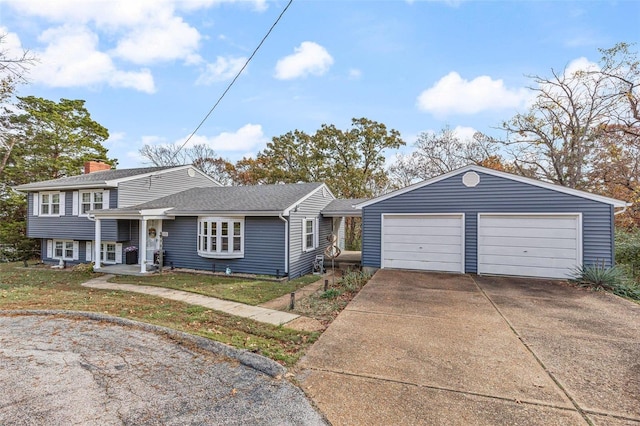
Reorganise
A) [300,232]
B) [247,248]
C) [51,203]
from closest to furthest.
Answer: [247,248]
[300,232]
[51,203]

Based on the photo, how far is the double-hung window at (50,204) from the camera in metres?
13.9

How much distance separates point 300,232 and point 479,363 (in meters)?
8.58

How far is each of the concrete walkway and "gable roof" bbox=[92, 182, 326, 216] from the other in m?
2.91

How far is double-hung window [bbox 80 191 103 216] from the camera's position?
42.4 ft

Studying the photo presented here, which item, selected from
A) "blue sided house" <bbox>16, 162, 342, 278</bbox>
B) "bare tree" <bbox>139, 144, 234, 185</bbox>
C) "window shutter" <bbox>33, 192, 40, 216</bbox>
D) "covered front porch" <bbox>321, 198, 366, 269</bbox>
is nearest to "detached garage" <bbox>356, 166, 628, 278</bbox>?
"covered front porch" <bbox>321, 198, 366, 269</bbox>

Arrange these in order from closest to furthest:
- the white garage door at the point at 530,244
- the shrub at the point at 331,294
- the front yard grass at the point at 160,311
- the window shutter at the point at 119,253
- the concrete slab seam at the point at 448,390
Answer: the concrete slab seam at the point at 448,390, the front yard grass at the point at 160,311, the shrub at the point at 331,294, the white garage door at the point at 530,244, the window shutter at the point at 119,253

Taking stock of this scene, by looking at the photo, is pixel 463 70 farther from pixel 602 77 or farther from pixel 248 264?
pixel 248 264

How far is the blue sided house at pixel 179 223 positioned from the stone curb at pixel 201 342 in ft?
17.4

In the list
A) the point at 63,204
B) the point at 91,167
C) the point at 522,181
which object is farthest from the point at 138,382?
the point at 91,167

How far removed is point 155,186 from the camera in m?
14.3

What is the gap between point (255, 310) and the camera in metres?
6.65

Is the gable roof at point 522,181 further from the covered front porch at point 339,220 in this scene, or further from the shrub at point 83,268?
the shrub at point 83,268

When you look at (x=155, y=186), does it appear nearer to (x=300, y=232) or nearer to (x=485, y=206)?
(x=300, y=232)

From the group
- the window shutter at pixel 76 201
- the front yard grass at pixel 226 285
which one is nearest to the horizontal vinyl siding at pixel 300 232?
the front yard grass at pixel 226 285
